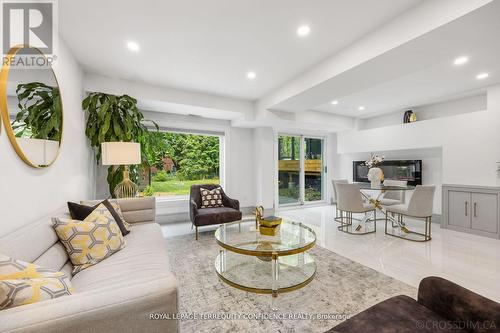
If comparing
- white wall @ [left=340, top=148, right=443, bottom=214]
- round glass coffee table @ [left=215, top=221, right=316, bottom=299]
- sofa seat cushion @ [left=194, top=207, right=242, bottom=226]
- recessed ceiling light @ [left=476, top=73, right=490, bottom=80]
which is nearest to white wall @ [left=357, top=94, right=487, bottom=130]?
white wall @ [left=340, top=148, right=443, bottom=214]

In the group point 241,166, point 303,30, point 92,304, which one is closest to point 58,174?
point 92,304

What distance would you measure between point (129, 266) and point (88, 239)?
0.42 metres

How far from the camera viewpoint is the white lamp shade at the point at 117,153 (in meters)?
2.85

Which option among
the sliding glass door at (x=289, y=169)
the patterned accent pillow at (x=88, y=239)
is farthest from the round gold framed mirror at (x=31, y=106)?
the sliding glass door at (x=289, y=169)

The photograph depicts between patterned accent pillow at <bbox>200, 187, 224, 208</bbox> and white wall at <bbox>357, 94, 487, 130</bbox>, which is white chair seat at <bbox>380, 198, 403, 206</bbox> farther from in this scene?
patterned accent pillow at <bbox>200, 187, 224, 208</bbox>

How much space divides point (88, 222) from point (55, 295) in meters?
0.95

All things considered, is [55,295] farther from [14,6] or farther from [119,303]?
[14,6]

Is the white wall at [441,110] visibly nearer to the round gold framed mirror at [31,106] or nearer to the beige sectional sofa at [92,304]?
the beige sectional sofa at [92,304]

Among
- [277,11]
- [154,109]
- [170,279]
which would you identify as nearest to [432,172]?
[277,11]

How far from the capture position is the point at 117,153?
9.40ft

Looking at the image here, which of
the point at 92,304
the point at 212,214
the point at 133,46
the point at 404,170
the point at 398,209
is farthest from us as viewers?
the point at 404,170

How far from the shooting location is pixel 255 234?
2520 mm

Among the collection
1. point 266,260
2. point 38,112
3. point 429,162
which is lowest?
point 266,260

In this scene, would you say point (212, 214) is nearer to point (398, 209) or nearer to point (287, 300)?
point (287, 300)
